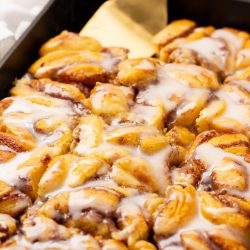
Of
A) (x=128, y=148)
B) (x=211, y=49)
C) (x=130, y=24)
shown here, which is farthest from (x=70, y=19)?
(x=128, y=148)

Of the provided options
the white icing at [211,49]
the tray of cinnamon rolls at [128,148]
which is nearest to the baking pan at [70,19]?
the tray of cinnamon rolls at [128,148]

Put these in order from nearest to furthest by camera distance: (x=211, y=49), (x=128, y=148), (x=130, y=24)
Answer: (x=128, y=148), (x=211, y=49), (x=130, y=24)

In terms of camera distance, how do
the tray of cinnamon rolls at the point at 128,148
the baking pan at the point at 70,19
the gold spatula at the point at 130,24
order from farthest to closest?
the gold spatula at the point at 130,24 → the baking pan at the point at 70,19 → the tray of cinnamon rolls at the point at 128,148

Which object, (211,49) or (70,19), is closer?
(211,49)

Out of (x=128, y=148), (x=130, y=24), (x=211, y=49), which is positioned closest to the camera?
(x=128, y=148)

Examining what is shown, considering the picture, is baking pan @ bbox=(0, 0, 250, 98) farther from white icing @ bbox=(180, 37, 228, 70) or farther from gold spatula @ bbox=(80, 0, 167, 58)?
white icing @ bbox=(180, 37, 228, 70)

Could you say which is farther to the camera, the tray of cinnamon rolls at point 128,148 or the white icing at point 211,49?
the white icing at point 211,49

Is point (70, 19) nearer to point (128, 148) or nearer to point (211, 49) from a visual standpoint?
point (211, 49)

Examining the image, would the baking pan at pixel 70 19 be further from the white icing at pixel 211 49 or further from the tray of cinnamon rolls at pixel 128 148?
the white icing at pixel 211 49
